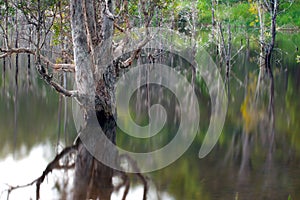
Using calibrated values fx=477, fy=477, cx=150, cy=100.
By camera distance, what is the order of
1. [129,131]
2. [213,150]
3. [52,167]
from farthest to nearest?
[129,131] < [213,150] < [52,167]

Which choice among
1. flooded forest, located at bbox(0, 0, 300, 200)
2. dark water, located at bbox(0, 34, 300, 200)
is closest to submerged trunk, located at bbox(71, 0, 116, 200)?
flooded forest, located at bbox(0, 0, 300, 200)

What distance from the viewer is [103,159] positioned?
13.2 metres

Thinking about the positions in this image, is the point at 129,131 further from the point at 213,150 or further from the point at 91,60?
the point at 213,150

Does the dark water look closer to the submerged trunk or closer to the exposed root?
the exposed root

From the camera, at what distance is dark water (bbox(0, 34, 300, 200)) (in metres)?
10.6

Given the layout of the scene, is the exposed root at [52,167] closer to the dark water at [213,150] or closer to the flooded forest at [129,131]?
the flooded forest at [129,131]

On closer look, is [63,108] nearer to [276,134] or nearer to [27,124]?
[27,124]

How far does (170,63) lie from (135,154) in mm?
23303

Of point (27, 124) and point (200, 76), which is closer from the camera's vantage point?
point (27, 124)

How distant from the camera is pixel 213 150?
A: 14.0 metres

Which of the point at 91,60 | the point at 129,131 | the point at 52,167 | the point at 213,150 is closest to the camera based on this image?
the point at 52,167

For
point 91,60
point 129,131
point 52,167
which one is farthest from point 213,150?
point 91,60

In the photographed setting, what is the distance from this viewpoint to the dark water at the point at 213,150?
10648 millimetres

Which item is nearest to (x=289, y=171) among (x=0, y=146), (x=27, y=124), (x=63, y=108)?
(x=0, y=146)
